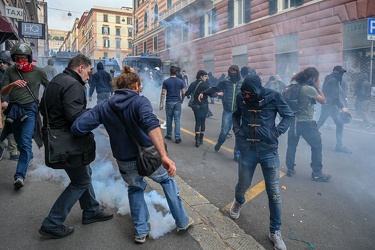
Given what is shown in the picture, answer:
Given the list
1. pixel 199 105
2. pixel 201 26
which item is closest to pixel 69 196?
pixel 199 105

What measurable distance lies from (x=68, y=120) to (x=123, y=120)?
0.53 m

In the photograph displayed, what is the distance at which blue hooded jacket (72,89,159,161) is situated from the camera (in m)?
2.57

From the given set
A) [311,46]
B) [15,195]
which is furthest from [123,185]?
[311,46]

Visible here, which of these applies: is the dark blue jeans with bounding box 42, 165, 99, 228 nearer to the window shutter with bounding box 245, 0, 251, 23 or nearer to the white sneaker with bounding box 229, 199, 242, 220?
the white sneaker with bounding box 229, 199, 242, 220

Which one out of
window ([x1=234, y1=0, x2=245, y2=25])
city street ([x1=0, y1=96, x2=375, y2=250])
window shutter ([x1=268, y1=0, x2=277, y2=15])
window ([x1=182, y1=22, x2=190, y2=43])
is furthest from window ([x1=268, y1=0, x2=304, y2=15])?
city street ([x1=0, y1=96, x2=375, y2=250])

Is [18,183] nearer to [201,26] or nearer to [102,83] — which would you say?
[102,83]

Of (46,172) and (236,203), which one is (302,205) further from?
(46,172)

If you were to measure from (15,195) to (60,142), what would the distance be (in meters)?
1.71

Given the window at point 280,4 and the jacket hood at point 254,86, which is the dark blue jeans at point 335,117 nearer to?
the jacket hood at point 254,86

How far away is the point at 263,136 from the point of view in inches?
121

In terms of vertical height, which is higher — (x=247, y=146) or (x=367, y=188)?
(x=247, y=146)

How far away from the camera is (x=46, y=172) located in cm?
476

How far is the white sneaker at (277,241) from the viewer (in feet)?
9.38

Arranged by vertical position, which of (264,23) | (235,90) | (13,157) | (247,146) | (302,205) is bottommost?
(302,205)
